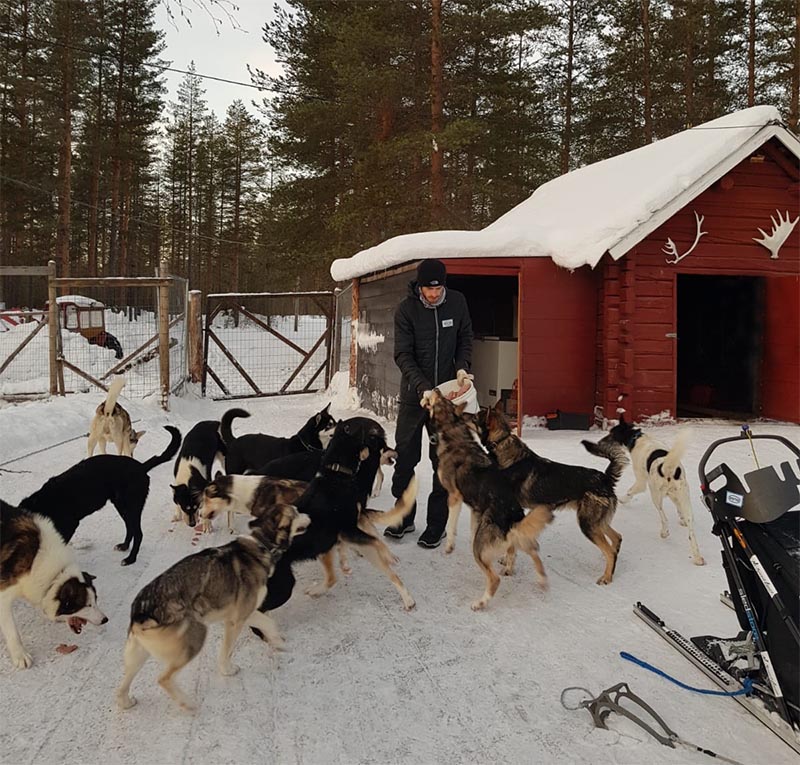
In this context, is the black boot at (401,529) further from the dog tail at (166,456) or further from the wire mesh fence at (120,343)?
the wire mesh fence at (120,343)

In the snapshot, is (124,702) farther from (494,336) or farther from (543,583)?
(494,336)

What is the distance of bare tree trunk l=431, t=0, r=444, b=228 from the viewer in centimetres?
1694

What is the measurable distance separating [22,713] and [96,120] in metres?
31.5

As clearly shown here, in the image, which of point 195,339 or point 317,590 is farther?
point 195,339

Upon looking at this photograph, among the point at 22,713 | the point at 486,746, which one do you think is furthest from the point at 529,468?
the point at 22,713

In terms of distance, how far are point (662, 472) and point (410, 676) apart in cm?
273

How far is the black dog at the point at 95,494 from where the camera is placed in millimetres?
3908

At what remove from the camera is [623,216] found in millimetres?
9305

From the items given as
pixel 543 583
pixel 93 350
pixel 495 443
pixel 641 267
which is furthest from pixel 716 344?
pixel 93 350

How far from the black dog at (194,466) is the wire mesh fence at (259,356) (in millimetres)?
7300

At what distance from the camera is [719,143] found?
9609 mm

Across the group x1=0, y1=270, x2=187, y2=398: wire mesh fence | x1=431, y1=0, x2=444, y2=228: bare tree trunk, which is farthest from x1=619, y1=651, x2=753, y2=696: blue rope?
x1=431, y1=0, x2=444, y2=228: bare tree trunk

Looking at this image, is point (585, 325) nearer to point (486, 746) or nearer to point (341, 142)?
point (486, 746)

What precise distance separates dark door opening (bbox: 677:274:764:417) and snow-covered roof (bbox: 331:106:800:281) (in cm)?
314
